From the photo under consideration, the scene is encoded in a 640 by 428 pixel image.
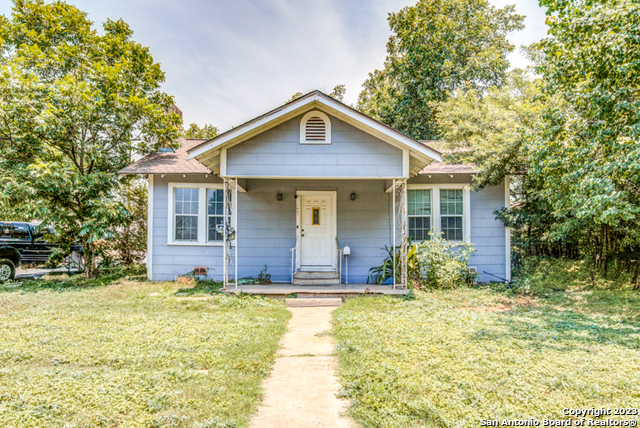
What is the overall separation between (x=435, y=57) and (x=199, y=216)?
14.5 metres

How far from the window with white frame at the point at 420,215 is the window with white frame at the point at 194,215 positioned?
520 centimetres

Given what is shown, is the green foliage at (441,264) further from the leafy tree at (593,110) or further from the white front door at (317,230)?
the leafy tree at (593,110)

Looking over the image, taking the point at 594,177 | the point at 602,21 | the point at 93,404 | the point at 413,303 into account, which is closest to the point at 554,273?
the point at 594,177

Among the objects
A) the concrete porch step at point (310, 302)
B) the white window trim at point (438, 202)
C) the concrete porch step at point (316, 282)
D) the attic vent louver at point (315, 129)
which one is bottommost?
the concrete porch step at point (310, 302)

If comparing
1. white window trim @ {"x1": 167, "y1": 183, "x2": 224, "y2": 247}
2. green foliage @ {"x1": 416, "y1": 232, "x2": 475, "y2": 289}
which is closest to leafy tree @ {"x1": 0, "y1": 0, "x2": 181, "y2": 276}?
white window trim @ {"x1": 167, "y1": 183, "x2": 224, "y2": 247}

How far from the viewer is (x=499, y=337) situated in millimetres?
4652

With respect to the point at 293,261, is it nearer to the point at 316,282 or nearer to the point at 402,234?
the point at 316,282

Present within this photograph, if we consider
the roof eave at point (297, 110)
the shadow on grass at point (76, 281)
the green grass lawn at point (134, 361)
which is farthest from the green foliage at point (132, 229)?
the roof eave at point (297, 110)

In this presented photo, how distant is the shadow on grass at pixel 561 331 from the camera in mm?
4412

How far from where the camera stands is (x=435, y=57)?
17688 millimetres

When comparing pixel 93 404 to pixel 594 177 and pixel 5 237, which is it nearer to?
pixel 594 177

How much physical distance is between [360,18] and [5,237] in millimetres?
14108

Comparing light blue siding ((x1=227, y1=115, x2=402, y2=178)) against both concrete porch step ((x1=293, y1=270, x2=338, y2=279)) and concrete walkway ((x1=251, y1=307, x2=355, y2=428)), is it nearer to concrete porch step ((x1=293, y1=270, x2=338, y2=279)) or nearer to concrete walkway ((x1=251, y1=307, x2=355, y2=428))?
concrete porch step ((x1=293, y1=270, x2=338, y2=279))

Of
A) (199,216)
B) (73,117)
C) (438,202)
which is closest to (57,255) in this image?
(73,117)
